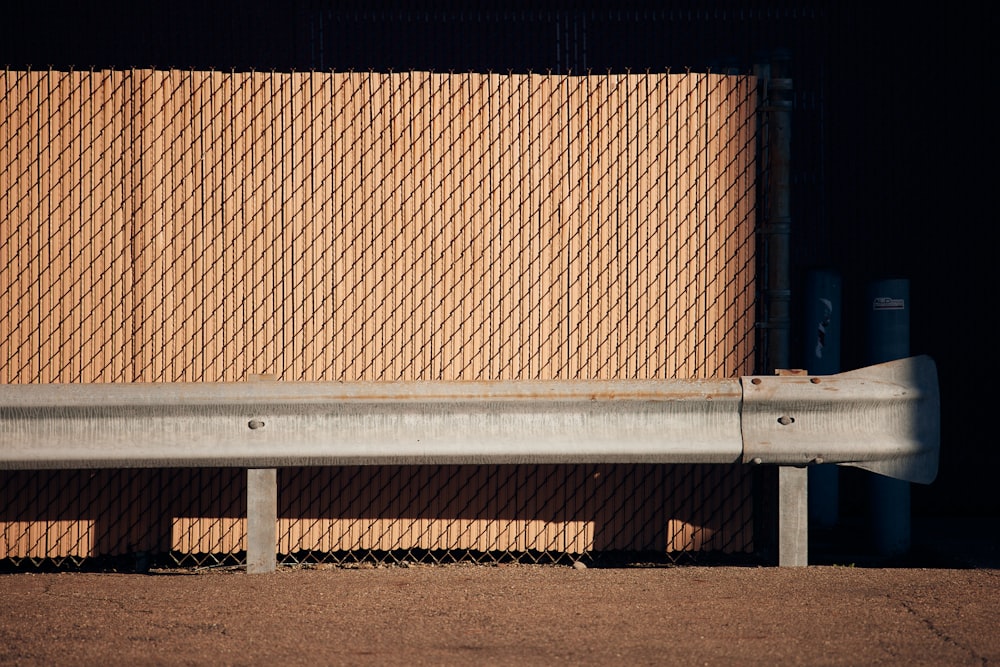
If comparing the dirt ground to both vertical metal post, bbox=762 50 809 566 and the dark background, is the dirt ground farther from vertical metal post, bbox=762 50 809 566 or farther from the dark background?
the dark background

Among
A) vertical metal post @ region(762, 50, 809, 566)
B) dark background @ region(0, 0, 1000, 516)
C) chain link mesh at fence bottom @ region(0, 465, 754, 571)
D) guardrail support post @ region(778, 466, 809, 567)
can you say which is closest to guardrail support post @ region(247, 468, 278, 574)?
chain link mesh at fence bottom @ region(0, 465, 754, 571)

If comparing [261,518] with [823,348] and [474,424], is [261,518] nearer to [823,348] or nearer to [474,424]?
[474,424]

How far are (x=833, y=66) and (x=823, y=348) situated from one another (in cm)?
256

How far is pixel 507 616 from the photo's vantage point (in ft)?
15.0

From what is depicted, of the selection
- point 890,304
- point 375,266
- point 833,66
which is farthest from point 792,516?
point 833,66

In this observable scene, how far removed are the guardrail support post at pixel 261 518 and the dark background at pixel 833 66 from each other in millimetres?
4183

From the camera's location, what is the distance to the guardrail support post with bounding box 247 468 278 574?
526cm

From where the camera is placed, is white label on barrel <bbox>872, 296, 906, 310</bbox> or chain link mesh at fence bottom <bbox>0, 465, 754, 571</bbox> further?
white label on barrel <bbox>872, 296, 906, 310</bbox>

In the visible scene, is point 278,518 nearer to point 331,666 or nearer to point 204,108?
point 331,666

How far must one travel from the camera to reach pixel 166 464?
5133 millimetres

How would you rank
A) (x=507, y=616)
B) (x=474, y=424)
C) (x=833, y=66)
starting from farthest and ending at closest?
1. (x=833, y=66)
2. (x=474, y=424)
3. (x=507, y=616)

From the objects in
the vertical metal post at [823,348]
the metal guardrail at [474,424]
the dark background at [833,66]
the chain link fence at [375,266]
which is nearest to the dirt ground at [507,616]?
the chain link fence at [375,266]

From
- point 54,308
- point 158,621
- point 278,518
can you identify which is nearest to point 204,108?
point 54,308

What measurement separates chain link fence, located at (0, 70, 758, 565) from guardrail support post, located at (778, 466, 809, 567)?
301 millimetres
